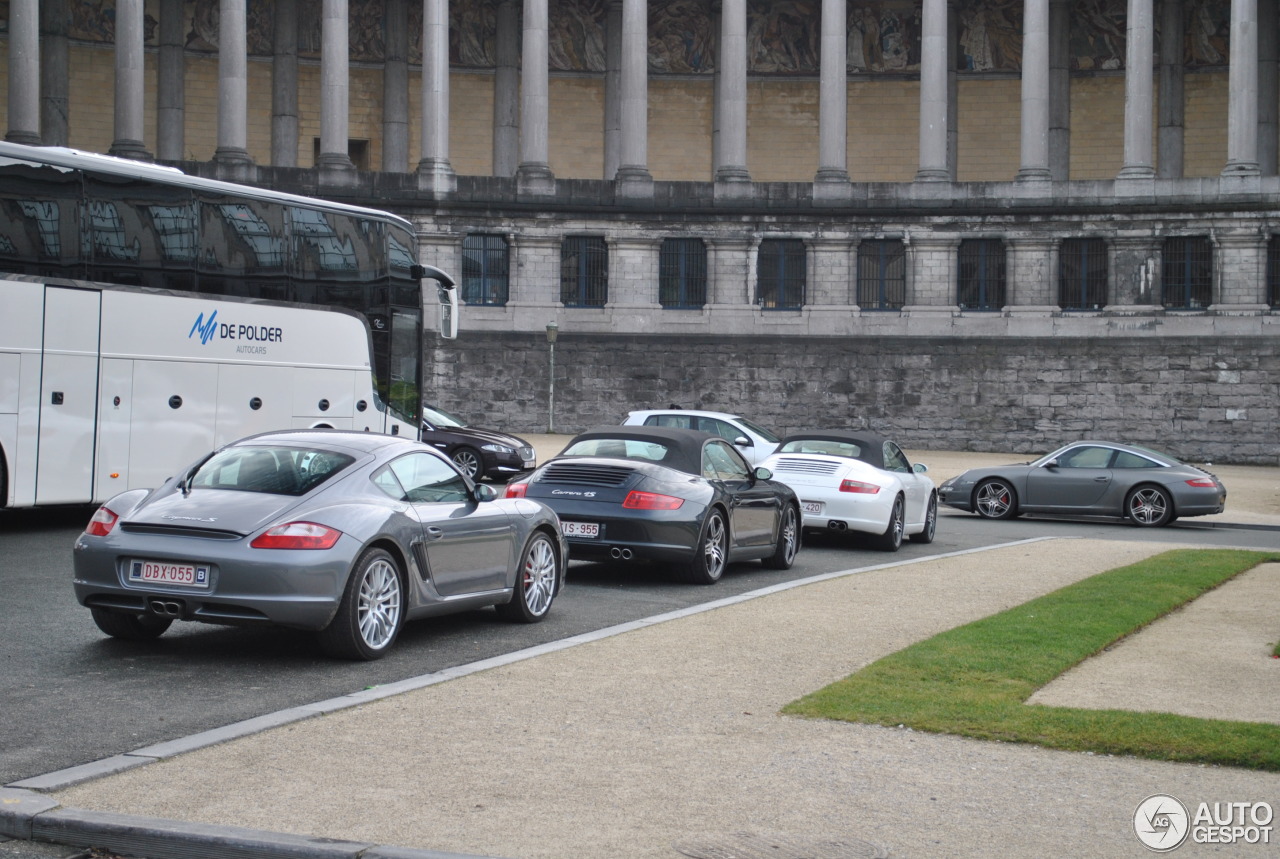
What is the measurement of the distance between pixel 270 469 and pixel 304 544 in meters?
0.94

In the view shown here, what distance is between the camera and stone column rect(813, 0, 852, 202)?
4856 cm

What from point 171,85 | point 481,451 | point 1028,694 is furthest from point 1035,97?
point 1028,694

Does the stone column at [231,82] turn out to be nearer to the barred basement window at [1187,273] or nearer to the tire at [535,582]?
the barred basement window at [1187,273]

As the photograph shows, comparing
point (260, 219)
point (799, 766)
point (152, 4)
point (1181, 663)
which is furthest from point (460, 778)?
point (152, 4)

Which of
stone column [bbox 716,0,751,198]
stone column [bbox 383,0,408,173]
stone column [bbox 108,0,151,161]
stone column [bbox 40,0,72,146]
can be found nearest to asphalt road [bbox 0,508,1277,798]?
stone column [bbox 108,0,151,161]

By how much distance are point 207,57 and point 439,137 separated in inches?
462

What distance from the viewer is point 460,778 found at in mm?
6602

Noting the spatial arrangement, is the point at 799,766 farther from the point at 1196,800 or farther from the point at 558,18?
the point at 558,18

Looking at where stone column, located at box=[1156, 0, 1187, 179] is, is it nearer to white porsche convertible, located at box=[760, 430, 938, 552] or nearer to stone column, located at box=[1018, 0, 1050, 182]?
stone column, located at box=[1018, 0, 1050, 182]

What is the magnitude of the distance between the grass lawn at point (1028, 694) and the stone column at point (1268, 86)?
44.4 m

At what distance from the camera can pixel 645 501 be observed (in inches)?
558

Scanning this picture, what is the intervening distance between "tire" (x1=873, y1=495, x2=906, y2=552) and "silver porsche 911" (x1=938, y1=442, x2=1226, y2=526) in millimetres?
7319

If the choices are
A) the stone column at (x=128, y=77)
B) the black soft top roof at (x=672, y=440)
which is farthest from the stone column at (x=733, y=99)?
the black soft top roof at (x=672, y=440)

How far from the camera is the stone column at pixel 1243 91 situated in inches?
1837
